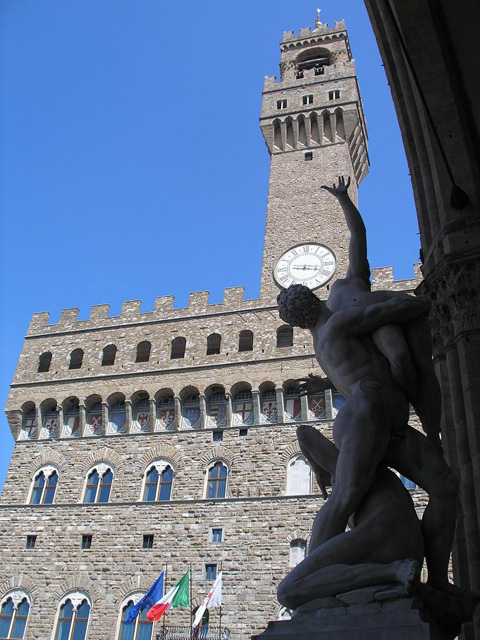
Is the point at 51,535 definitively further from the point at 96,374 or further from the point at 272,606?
the point at 272,606

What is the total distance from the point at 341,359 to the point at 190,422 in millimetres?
17795

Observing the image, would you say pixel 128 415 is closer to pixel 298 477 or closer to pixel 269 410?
pixel 269 410

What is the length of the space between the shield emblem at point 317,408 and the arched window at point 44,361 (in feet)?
29.7

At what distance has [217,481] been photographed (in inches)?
781

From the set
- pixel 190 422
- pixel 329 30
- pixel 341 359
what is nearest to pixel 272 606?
pixel 190 422

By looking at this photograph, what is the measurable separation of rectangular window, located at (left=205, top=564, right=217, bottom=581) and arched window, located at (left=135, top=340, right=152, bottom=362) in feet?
23.6

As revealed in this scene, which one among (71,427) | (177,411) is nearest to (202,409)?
(177,411)

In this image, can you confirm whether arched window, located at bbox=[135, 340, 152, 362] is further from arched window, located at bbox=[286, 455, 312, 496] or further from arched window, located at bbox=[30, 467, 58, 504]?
arched window, located at bbox=[286, 455, 312, 496]

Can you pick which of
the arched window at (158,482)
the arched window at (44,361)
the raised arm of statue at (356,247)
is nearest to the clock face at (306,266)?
the arched window at (158,482)

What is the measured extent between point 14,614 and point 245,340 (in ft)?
32.6

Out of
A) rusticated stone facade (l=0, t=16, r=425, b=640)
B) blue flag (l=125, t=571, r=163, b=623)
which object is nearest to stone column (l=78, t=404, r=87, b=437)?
rusticated stone facade (l=0, t=16, r=425, b=640)

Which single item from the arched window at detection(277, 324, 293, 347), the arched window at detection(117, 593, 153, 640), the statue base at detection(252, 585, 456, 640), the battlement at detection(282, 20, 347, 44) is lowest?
the statue base at detection(252, 585, 456, 640)

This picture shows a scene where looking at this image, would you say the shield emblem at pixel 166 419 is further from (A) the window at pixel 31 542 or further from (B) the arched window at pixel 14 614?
(B) the arched window at pixel 14 614

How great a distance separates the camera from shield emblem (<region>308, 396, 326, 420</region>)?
2002 cm
